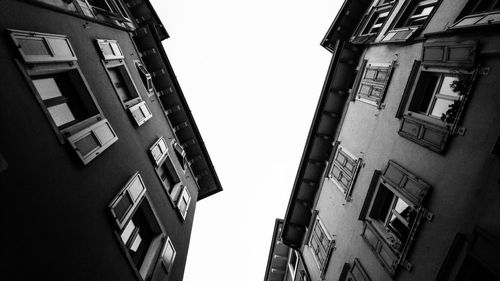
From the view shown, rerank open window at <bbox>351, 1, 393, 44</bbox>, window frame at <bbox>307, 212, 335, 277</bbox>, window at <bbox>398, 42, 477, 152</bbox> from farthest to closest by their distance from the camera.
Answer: open window at <bbox>351, 1, 393, 44</bbox> → window frame at <bbox>307, 212, 335, 277</bbox> → window at <bbox>398, 42, 477, 152</bbox>

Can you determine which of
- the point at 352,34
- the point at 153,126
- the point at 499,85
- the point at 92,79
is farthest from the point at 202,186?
the point at 499,85

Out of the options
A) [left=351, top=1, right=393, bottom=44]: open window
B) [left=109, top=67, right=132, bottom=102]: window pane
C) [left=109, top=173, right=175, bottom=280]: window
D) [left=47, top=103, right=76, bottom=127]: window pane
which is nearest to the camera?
[left=47, top=103, right=76, bottom=127]: window pane

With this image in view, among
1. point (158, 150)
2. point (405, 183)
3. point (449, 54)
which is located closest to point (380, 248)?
point (405, 183)

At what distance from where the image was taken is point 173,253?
1138 cm

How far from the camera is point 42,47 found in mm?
6781

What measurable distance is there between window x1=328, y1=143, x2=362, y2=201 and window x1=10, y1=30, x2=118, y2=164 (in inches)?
350

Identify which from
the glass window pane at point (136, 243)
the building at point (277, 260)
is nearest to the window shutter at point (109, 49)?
the glass window pane at point (136, 243)

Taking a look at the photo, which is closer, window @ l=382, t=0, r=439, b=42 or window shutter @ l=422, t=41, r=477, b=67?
window shutter @ l=422, t=41, r=477, b=67

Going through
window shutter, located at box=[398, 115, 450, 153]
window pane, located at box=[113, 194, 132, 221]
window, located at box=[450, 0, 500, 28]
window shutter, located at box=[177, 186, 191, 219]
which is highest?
window, located at box=[450, 0, 500, 28]

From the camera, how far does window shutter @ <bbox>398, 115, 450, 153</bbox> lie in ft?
24.4

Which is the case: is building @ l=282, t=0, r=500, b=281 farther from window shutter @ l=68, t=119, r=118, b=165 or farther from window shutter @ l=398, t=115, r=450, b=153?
window shutter @ l=68, t=119, r=118, b=165

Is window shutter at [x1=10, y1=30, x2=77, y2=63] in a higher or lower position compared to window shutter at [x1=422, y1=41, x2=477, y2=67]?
higher

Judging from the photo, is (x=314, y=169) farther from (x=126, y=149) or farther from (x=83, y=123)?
(x=83, y=123)

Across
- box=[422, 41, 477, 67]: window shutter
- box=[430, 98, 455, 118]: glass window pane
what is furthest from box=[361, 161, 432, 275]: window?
box=[422, 41, 477, 67]: window shutter
